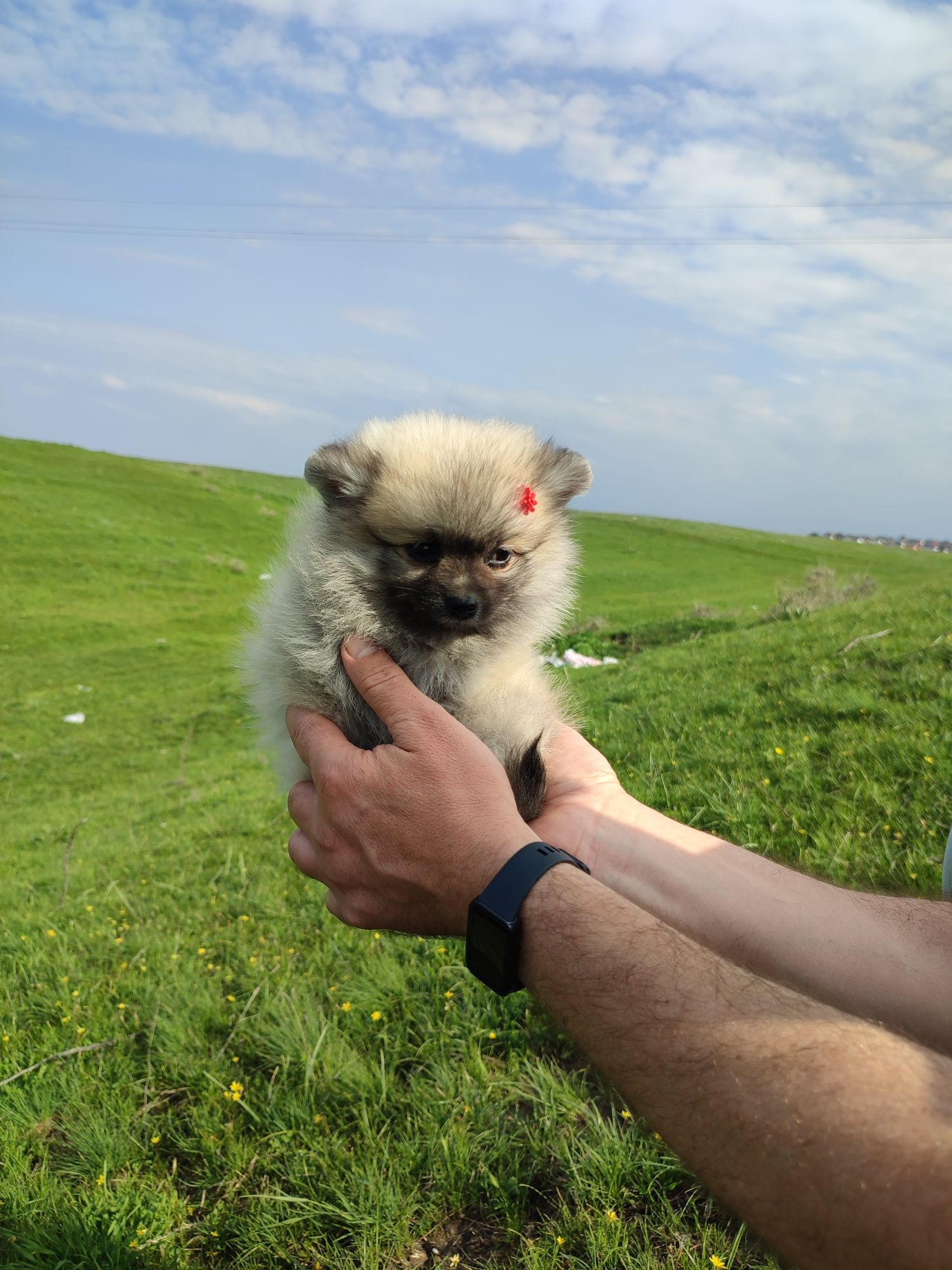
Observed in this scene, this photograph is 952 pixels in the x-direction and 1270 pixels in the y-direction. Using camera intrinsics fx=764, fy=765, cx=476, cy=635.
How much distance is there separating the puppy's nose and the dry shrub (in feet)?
40.1

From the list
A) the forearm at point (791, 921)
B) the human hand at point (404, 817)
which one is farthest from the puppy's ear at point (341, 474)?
the forearm at point (791, 921)

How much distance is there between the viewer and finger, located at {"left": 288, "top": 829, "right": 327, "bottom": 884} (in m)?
2.19

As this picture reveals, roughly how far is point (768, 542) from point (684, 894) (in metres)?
47.8

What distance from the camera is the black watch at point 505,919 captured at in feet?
4.89

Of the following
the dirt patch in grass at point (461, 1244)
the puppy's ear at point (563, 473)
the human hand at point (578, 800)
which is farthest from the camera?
the puppy's ear at point (563, 473)

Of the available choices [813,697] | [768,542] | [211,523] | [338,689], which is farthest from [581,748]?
[768,542]

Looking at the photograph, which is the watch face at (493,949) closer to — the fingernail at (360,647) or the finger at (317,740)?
the finger at (317,740)

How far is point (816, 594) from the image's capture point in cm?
1605

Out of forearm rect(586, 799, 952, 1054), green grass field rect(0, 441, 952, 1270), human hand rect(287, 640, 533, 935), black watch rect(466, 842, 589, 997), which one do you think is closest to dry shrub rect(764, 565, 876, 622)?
green grass field rect(0, 441, 952, 1270)

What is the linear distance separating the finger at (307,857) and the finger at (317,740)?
235 mm

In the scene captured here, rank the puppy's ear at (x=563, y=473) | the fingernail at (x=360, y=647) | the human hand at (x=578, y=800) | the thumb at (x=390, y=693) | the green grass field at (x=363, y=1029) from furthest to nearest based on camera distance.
Answer: 1. the puppy's ear at (x=563, y=473)
2. the human hand at (x=578, y=800)
3. the fingernail at (x=360, y=647)
4. the green grass field at (x=363, y=1029)
5. the thumb at (x=390, y=693)

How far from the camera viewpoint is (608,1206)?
85.2 inches

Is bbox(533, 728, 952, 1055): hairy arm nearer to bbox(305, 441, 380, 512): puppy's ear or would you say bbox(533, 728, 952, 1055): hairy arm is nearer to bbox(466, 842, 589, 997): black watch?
bbox(466, 842, 589, 997): black watch

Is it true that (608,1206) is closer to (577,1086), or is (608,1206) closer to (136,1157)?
(577,1086)
